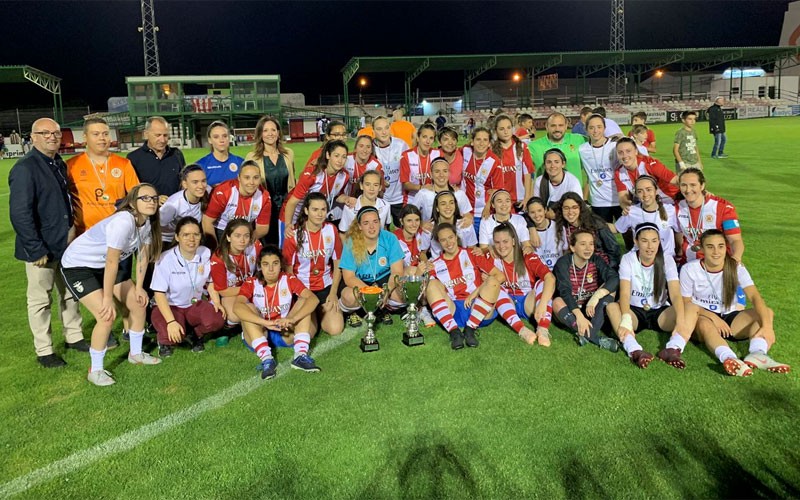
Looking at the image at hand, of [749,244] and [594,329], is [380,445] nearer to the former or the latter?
[594,329]

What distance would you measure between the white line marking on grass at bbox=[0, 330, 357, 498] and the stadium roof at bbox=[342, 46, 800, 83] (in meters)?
40.3

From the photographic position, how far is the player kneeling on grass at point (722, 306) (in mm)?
3686

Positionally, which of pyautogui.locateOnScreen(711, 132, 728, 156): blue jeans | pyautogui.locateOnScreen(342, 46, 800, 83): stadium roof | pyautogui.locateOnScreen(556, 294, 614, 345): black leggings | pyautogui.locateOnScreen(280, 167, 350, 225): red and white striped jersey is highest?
pyautogui.locateOnScreen(342, 46, 800, 83): stadium roof

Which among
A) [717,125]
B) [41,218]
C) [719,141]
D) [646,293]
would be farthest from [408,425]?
[719,141]

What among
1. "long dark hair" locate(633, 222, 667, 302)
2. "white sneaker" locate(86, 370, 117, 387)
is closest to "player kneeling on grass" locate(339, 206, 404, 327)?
"white sneaker" locate(86, 370, 117, 387)

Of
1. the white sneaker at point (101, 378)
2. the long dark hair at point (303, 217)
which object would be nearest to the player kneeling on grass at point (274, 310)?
the long dark hair at point (303, 217)

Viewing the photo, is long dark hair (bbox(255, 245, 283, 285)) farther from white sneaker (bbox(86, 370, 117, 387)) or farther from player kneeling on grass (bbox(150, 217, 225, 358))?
white sneaker (bbox(86, 370, 117, 387))

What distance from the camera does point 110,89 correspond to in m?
70.7

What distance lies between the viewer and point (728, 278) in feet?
12.8

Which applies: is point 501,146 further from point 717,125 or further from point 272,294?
point 717,125

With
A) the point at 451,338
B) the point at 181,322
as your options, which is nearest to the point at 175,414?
the point at 181,322

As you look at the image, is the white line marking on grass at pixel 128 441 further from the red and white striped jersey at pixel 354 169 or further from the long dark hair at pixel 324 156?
the red and white striped jersey at pixel 354 169

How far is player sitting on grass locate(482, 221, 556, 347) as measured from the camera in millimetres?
4477

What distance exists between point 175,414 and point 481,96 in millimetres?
61707
